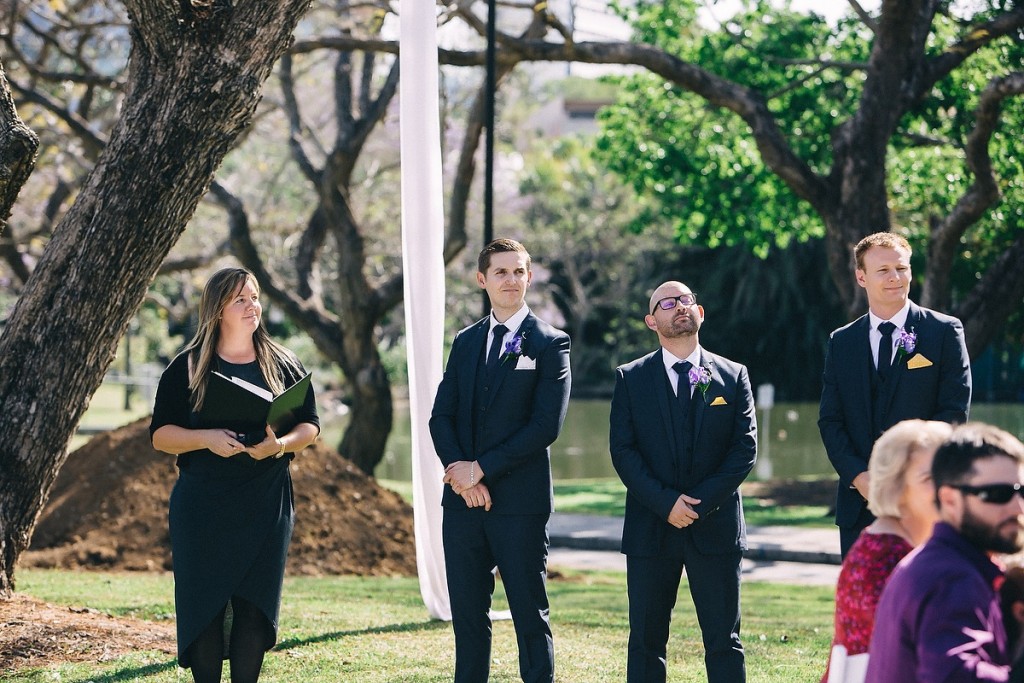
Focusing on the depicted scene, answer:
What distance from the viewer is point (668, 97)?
21.0 metres

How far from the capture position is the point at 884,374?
5926 mm

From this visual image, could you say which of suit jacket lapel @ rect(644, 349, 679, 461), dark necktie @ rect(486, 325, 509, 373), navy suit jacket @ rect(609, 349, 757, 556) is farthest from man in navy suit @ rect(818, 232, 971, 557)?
dark necktie @ rect(486, 325, 509, 373)

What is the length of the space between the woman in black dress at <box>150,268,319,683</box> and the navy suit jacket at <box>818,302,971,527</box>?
8.21ft

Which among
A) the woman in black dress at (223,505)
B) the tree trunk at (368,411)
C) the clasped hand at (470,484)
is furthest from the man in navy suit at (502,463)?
the tree trunk at (368,411)

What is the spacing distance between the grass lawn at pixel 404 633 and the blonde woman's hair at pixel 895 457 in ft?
11.7

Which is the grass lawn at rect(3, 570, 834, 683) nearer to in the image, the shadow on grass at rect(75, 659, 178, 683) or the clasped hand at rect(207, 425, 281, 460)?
the shadow on grass at rect(75, 659, 178, 683)

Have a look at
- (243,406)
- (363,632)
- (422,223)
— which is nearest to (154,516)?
(363,632)

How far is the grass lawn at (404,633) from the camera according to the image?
682 cm

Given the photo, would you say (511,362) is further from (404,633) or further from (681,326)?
(404,633)

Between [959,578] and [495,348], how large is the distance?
3.26m

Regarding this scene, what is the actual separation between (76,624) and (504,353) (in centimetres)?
327

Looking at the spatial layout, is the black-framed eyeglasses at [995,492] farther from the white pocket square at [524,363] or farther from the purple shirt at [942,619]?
the white pocket square at [524,363]

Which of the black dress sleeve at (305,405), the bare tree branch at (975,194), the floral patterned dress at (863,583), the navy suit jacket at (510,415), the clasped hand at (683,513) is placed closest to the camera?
the floral patterned dress at (863,583)

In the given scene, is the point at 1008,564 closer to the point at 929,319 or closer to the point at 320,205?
the point at 929,319
